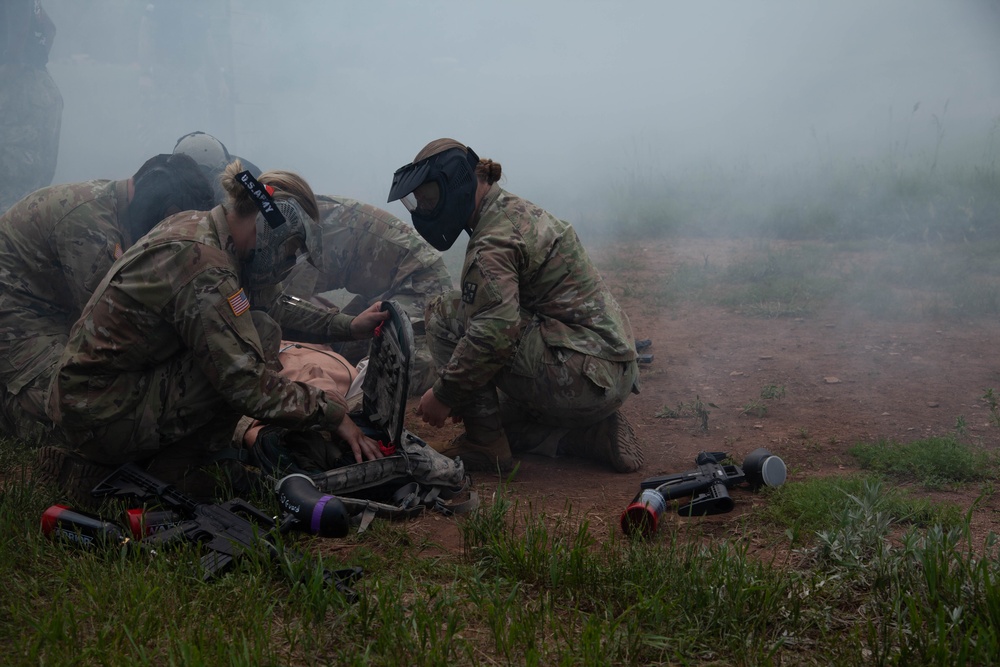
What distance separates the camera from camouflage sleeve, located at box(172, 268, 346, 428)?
314 centimetres

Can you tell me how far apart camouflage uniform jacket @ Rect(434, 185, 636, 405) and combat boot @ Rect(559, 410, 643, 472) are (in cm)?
37

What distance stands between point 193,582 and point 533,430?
7.34ft

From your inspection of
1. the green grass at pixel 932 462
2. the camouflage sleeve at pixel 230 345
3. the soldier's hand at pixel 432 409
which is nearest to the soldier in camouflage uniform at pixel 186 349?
the camouflage sleeve at pixel 230 345

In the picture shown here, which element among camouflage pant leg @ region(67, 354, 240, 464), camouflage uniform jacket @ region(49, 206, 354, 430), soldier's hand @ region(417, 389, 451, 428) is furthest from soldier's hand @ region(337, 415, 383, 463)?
camouflage pant leg @ region(67, 354, 240, 464)

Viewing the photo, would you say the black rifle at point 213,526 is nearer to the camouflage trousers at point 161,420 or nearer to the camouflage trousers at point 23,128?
the camouflage trousers at point 161,420

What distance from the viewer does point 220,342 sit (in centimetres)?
317

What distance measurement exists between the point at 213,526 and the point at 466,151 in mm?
2118

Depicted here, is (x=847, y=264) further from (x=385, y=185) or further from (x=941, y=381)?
(x=385, y=185)

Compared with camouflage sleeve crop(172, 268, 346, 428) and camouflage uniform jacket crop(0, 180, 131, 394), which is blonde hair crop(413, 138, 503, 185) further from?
camouflage uniform jacket crop(0, 180, 131, 394)

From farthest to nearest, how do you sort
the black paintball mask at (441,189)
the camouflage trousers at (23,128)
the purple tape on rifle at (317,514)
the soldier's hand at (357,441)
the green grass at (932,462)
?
the camouflage trousers at (23,128), the black paintball mask at (441,189), the green grass at (932,462), the soldier's hand at (357,441), the purple tape on rifle at (317,514)

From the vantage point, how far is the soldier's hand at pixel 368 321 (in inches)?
159

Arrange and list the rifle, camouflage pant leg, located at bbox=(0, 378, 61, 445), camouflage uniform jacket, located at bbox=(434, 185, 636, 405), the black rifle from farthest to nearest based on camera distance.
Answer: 1. camouflage pant leg, located at bbox=(0, 378, 61, 445)
2. camouflage uniform jacket, located at bbox=(434, 185, 636, 405)
3. the rifle
4. the black rifle

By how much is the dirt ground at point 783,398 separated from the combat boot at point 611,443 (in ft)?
0.20

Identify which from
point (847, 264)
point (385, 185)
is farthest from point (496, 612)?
point (385, 185)
